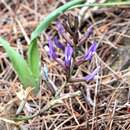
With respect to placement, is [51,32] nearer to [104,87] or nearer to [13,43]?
[13,43]

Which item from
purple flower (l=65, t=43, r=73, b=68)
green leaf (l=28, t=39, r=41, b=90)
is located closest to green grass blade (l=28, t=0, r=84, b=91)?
green leaf (l=28, t=39, r=41, b=90)

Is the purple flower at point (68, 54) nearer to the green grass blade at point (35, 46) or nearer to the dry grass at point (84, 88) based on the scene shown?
the dry grass at point (84, 88)

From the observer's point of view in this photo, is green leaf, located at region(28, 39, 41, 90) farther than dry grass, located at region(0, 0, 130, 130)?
Yes

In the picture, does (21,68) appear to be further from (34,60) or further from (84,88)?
(84,88)

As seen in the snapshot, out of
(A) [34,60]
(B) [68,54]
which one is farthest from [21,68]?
(B) [68,54]

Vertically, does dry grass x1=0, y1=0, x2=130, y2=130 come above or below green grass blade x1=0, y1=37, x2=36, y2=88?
below

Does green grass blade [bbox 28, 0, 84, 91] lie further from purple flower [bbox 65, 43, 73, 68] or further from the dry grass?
purple flower [bbox 65, 43, 73, 68]
